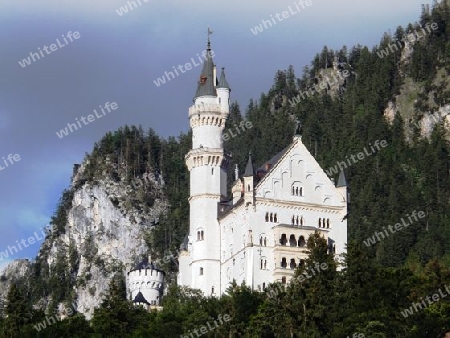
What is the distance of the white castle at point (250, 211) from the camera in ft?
339

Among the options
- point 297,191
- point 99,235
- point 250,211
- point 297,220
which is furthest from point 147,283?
point 99,235

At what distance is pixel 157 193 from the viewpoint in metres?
182

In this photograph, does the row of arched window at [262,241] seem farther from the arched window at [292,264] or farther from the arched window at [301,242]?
the arched window at [301,242]

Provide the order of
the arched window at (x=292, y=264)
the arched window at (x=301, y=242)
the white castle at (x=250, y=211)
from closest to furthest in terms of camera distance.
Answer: the arched window at (x=292, y=264) < the white castle at (x=250, y=211) < the arched window at (x=301, y=242)

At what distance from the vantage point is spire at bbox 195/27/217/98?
112 m

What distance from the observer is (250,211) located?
104 metres

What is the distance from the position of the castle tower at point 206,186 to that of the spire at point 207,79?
513 mm

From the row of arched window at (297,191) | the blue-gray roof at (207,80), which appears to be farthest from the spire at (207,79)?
the row of arched window at (297,191)

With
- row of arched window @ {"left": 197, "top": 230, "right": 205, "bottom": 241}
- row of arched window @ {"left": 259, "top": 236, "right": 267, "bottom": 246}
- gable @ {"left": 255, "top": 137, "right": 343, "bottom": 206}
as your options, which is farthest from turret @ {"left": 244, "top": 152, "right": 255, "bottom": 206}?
row of arched window @ {"left": 197, "top": 230, "right": 205, "bottom": 241}

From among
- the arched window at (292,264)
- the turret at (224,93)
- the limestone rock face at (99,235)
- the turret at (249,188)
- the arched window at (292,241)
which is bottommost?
the arched window at (292,264)

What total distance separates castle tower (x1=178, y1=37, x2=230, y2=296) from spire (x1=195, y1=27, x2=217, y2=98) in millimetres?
513

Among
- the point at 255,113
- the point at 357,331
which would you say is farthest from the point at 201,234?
the point at 255,113

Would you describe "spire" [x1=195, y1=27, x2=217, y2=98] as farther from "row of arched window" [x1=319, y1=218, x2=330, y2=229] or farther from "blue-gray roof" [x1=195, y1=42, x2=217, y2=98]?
"row of arched window" [x1=319, y1=218, x2=330, y2=229]

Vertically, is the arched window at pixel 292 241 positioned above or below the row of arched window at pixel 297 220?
below
